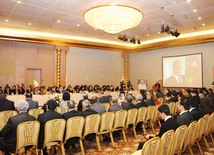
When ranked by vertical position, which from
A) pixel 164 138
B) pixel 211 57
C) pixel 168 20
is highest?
pixel 168 20

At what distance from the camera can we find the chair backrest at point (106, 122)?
5.11 meters

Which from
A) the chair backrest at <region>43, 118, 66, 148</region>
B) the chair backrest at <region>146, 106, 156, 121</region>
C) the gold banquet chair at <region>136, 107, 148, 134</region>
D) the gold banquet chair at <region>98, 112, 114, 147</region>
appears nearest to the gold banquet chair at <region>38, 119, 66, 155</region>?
the chair backrest at <region>43, 118, 66, 148</region>

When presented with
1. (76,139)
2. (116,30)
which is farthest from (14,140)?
(116,30)

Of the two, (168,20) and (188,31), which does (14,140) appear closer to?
(168,20)

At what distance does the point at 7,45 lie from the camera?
12.7 m

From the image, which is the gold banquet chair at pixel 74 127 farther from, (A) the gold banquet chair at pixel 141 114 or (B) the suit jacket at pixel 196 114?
(B) the suit jacket at pixel 196 114

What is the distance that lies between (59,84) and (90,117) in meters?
9.88

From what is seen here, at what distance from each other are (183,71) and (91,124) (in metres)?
11.6

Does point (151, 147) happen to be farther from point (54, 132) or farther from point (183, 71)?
point (183, 71)

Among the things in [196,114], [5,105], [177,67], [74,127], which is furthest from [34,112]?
[177,67]

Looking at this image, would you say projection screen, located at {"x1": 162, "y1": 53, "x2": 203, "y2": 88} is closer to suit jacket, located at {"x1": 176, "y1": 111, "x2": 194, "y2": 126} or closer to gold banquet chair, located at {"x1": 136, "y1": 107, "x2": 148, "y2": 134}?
gold banquet chair, located at {"x1": 136, "y1": 107, "x2": 148, "y2": 134}

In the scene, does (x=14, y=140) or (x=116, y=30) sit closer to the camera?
(x=14, y=140)

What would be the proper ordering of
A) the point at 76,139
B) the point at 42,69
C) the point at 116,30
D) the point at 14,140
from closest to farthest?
the point at 14,140, the point at 76,139, the point at 116,30, the point at 42,69

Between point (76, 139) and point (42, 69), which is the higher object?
point (42, 69)
